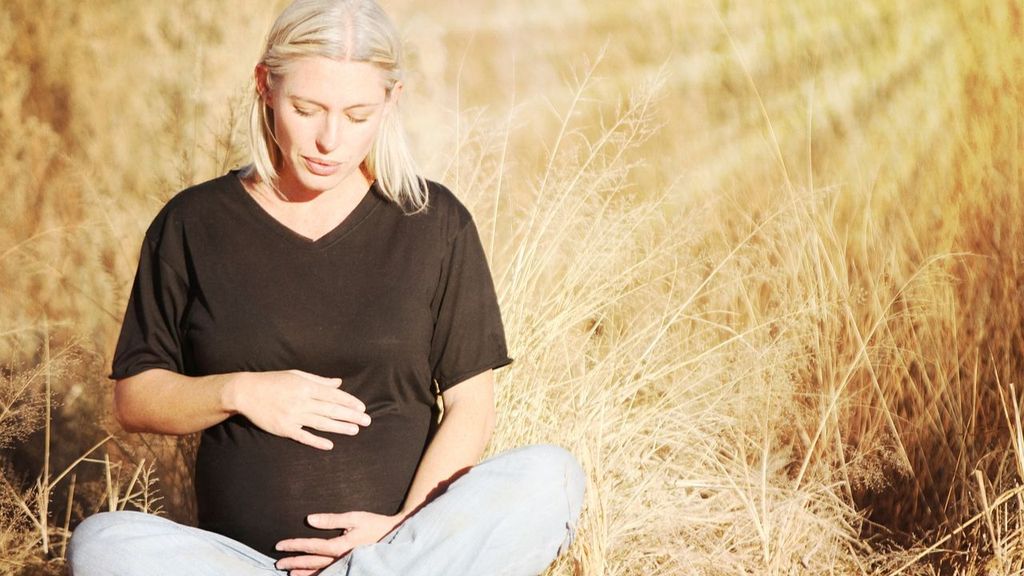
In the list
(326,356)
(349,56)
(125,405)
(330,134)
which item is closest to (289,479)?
(326,356)

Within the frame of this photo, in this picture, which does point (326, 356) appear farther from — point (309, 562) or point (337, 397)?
point (309, 562)

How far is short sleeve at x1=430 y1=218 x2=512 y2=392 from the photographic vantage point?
6.53ft

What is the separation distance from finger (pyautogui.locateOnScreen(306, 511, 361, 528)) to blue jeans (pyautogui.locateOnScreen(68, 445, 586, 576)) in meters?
0.08

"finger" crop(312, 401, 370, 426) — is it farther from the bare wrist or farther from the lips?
the lips

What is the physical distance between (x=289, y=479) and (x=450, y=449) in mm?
267

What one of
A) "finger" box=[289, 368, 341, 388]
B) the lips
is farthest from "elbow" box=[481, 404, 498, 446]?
the lips

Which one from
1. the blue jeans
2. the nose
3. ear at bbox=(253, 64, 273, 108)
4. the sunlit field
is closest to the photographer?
the blue jeans

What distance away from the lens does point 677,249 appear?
9.70ft

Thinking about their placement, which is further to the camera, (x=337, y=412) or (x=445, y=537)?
(x=337, y=412)

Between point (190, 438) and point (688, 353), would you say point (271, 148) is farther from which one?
point (688, 353)

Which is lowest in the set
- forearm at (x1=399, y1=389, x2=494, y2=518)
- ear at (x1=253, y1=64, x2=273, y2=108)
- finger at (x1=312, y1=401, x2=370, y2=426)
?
forearm at (x1=399, y1=389, x2=494, y2=518)

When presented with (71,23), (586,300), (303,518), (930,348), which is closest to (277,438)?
(303,518)

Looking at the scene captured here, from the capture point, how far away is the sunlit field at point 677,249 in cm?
253

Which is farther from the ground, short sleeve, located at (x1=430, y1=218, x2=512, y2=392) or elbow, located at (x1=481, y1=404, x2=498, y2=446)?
short sleeve, located at (x1=430, y1=218, x2=512, y2=392)
